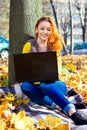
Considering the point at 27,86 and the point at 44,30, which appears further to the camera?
the point at 44,30

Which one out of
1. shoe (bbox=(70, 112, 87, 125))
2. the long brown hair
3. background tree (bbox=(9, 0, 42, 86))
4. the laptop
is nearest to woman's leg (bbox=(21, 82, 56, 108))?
the laptop

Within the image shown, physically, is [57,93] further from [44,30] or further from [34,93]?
[44,30]

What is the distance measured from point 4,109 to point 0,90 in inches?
58.7

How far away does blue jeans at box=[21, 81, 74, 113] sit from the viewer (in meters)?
4.72

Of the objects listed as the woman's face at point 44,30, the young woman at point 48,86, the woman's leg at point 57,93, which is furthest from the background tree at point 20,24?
the woman's leg at point 57,93

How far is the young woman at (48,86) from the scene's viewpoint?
4.70m

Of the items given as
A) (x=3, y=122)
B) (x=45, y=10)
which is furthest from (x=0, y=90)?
(x=45, y=10)

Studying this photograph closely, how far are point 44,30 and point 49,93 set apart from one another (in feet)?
3.07

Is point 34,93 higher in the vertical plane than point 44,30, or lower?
lower

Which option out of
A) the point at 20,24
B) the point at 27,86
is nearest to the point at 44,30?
the point at 27,86

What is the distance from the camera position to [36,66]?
16.4ft

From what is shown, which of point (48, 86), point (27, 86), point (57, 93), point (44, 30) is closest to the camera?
point (57, 93)

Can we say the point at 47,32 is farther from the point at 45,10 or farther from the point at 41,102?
the point at 45,10

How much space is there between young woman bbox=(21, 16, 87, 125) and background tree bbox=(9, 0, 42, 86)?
0.80 meters
